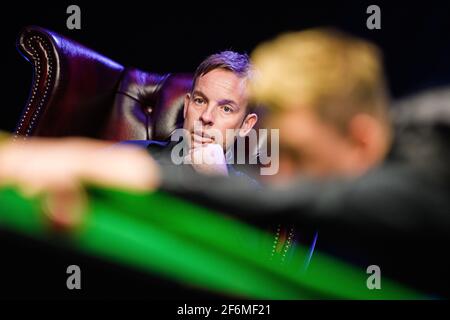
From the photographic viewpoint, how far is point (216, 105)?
1.52m

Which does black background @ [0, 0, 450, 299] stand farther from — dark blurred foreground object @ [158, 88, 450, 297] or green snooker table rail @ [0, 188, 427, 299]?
Result: green snooker table rail @ [0, 188, 427, 299]

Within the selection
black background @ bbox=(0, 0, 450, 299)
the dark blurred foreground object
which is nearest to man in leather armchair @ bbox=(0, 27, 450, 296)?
the dark blurred foreground object

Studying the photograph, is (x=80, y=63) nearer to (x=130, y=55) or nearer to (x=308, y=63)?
(x=130, y=55)

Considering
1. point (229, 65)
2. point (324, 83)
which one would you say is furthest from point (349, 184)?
point (229, 65)

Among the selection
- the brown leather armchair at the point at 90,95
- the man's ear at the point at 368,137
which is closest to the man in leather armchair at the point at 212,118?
the brown leather armchair at the point at 90,95

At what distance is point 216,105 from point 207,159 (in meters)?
0.20

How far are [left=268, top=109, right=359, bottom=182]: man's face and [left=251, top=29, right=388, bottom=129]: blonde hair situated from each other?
3cm

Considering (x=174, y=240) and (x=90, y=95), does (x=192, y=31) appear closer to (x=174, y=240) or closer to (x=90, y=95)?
(x=90, y=95)

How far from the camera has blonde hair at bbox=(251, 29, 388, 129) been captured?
138 centimetres

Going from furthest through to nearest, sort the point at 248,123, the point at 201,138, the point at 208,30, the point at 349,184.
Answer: the point at 208,30, the point at 248,123, the point at 201,138, the point at 349,184

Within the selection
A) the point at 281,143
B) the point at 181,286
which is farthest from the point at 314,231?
the point at 181,286

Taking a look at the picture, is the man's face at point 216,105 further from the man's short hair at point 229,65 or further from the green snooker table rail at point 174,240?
the green snooker table rail at point 174,240

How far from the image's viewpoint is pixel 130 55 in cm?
198
